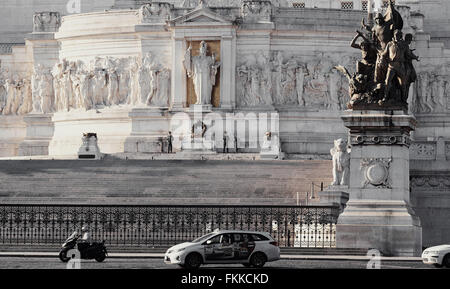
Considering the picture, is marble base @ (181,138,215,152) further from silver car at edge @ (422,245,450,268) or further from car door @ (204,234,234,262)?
car door @ (204,234,234,262)

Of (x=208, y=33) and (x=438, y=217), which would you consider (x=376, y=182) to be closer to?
(x=438, y=217)

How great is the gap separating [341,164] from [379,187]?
9.83 meters

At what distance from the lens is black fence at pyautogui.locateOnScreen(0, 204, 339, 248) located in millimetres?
Result: 38438

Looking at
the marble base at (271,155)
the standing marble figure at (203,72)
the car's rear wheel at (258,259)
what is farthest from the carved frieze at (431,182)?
the standing marble figure at (203,72)

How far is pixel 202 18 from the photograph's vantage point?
65375mm

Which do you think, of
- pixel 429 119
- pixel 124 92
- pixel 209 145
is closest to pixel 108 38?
pixel 124 92

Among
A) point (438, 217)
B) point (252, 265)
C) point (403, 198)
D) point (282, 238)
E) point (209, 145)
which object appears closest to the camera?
point (252, 265)

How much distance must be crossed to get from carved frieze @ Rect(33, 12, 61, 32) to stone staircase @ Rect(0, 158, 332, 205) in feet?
53.1

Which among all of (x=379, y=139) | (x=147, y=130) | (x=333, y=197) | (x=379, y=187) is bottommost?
(x=333, y=197)

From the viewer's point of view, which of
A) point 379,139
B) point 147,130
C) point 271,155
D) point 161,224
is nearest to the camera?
point 379,139

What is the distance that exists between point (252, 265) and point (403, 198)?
249 inches

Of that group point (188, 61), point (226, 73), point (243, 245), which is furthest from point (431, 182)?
point (188, 61)

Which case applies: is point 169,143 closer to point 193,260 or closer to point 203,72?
point 203,72
